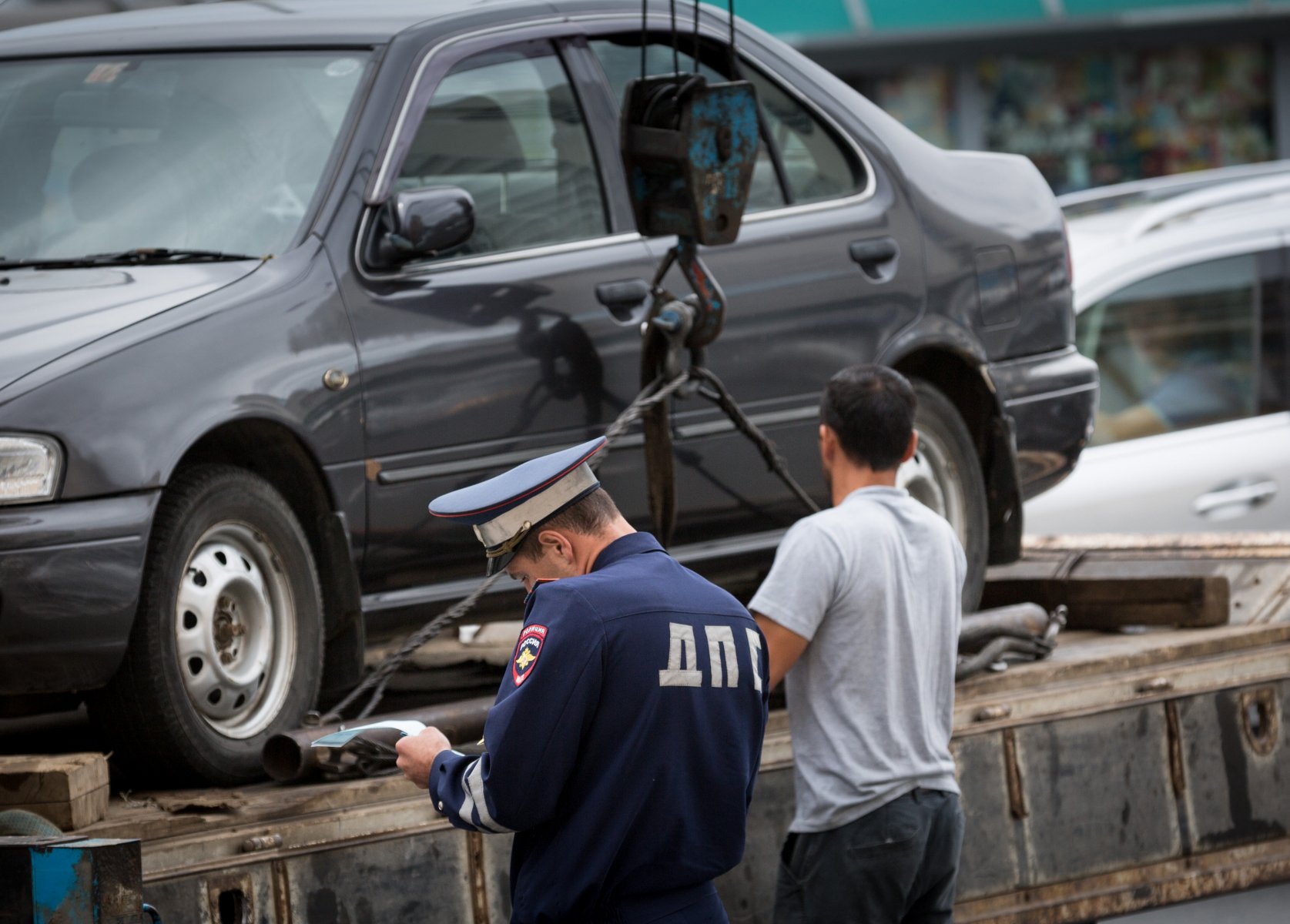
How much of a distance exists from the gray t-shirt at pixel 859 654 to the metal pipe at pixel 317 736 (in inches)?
27.3

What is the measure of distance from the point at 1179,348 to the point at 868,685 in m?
4.28

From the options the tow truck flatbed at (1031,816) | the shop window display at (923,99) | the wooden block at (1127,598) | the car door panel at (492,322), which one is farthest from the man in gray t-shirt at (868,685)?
the shop window display at (923,99)

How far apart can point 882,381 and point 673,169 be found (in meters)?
0.98

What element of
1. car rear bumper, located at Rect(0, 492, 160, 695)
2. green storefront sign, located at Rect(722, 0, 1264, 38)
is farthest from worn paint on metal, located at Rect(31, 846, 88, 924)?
green storefront sign, located at Rect(722, 0, 1264, 38)

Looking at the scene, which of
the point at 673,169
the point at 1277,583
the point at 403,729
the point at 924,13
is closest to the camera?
the point at 403,729

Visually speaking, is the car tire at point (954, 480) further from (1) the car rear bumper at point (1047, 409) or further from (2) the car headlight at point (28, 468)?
(2) the car headlight at point (28, 468)

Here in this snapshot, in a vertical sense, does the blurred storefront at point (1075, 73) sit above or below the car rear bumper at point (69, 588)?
above

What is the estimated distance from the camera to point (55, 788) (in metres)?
3.63

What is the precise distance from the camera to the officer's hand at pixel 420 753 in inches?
122

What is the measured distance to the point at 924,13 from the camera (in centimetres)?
1559

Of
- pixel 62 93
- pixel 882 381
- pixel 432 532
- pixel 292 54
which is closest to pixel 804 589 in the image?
pixel 882 381

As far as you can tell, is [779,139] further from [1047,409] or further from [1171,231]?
[1171,231]

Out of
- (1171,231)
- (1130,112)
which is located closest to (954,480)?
(1171,231)

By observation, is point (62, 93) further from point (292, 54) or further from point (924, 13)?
point (924, 13)
